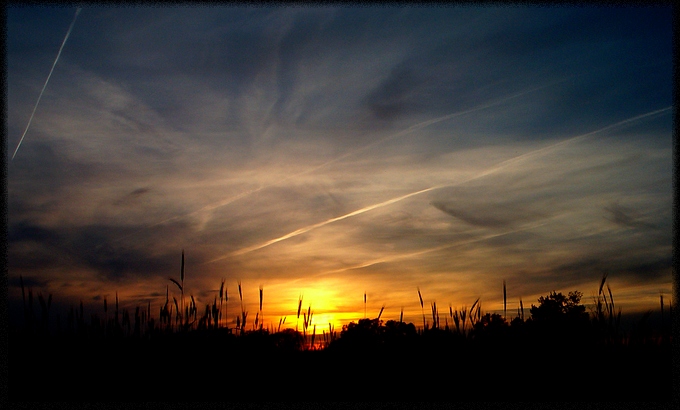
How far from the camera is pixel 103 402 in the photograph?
4457 millimetres

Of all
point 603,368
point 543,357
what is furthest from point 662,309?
point 543,357

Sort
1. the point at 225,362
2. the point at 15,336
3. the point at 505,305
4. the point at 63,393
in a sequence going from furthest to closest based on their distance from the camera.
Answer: the point at 505,305, the point at 15,336, the point at 225,362, the point at 63,393

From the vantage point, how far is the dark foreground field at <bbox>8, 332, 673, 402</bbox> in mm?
4746

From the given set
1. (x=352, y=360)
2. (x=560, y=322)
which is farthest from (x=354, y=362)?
(x=560, y=322)

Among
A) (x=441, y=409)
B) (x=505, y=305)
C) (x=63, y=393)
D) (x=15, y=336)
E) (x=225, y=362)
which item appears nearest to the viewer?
(x=441, y=409)

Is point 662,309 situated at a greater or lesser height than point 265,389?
greater

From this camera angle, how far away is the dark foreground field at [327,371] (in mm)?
4746

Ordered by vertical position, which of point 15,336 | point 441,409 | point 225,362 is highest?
point 15,336

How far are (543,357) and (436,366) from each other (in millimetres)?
1091

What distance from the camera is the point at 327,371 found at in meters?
5.34

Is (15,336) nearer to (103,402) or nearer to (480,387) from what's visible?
(103,402)

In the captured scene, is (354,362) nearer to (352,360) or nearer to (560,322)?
(352,360)

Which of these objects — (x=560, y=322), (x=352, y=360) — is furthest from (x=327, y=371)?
(x=560, y=322)

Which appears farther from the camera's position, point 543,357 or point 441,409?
point 543,357
